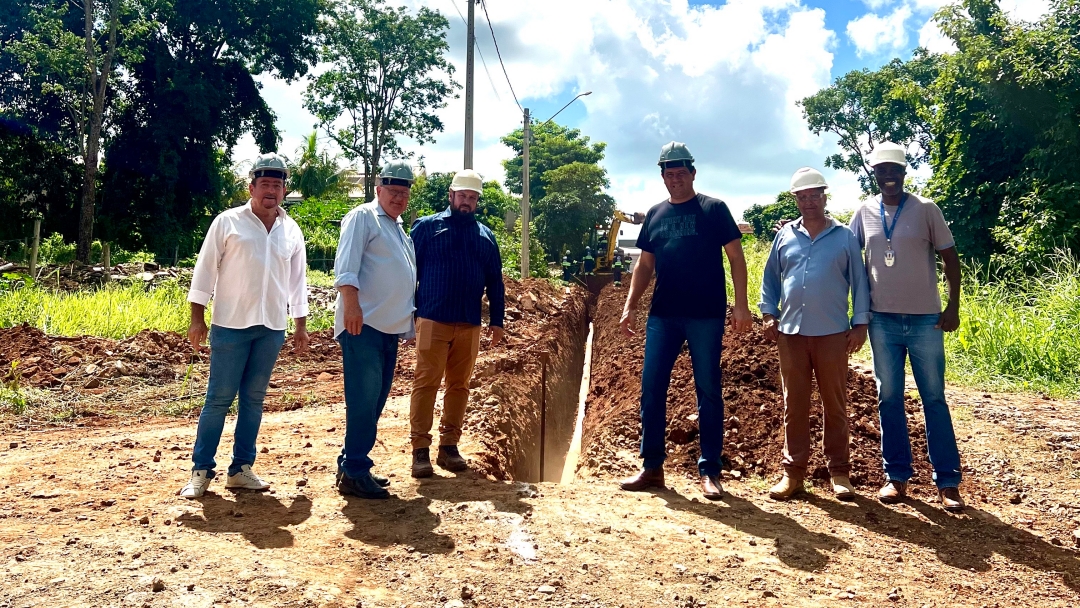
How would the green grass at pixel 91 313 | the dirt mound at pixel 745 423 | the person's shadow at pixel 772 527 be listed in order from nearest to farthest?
1. the person's shadow at pixel 772 527
2. the dirt mound at pixel 745 423
3. the green grass at pixel 91 313

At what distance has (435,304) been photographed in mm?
4691

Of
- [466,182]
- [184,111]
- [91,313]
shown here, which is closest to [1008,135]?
[466,182]

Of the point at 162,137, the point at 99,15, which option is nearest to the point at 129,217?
the point at 162,137

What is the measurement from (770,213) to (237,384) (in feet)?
162

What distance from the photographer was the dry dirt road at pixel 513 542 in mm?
3189

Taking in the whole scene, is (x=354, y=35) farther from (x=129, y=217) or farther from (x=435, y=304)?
(x=435, y=304)

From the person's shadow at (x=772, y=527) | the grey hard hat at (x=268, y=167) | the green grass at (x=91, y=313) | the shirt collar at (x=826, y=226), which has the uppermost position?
the grey hard hat at (x=268, y=167)

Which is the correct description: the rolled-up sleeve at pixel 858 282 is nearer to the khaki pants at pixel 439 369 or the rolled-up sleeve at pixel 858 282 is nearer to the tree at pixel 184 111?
the khaki pants at pixel 439 369

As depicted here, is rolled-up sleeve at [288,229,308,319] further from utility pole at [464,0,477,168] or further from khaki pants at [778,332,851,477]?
utility pole at [464,0,477,168]

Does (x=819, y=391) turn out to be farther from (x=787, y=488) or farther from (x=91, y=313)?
(x=91, y=313)

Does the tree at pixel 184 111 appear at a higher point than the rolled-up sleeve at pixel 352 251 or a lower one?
higher

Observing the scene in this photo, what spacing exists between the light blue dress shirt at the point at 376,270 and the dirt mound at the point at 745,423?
5.83 ft

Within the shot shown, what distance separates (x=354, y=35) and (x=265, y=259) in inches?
1312

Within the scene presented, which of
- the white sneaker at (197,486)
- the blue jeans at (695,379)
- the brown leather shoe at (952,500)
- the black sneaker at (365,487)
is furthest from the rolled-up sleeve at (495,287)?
the brown leather shoe at (952,500)
